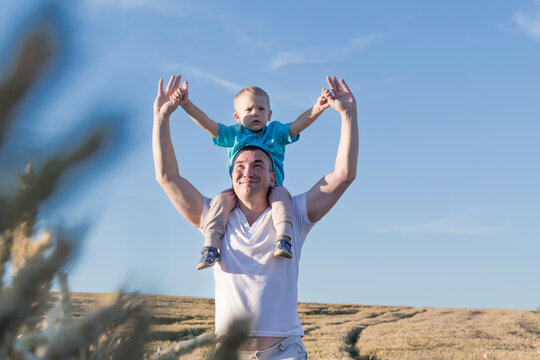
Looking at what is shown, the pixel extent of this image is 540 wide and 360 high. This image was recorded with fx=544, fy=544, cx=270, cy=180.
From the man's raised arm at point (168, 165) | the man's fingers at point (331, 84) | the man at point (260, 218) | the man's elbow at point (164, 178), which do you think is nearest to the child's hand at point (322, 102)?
the man's fingers at point (331, 84)

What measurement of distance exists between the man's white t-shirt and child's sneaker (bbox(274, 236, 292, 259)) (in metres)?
0.11

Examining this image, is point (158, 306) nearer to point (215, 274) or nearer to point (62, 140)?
point (62, 140)

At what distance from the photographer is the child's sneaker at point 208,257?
3.56 m

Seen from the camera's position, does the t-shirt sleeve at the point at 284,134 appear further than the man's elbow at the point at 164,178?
Yes

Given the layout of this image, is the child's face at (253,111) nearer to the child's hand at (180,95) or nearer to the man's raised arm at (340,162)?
the child's hand at (180,95)

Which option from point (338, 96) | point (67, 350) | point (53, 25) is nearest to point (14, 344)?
point (67, 350)

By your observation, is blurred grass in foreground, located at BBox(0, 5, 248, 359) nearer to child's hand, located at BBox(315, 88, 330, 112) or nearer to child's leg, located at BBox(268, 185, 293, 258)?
child's leg, located at BBox(268, 185, 293, 258)

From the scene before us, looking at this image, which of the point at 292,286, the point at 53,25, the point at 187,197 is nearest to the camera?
the point at 53,25

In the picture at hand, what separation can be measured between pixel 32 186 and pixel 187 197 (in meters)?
3.28

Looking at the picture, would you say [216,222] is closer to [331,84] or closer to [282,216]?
[282,216]

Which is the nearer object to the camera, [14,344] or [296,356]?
[14,344]

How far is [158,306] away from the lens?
66cm

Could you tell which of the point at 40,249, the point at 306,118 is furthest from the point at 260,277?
the point at 40,249

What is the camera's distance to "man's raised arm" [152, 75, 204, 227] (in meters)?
3.74
